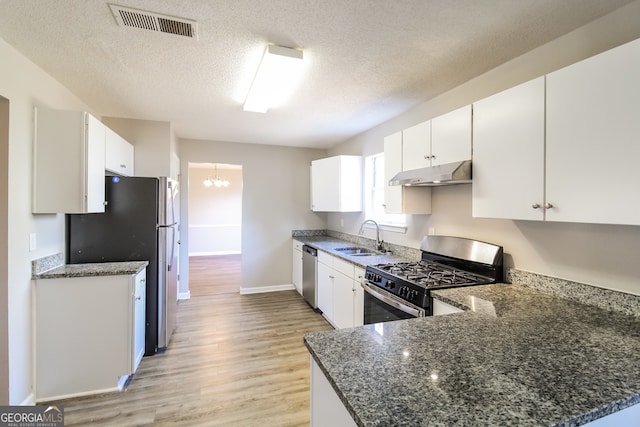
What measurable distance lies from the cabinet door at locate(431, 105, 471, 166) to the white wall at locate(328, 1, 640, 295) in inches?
15.2

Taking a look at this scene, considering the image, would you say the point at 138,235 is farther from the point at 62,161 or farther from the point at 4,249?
the point at 4,249

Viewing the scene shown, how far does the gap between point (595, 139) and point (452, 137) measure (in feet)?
3.01

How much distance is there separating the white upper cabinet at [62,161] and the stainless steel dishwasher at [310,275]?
2.61 meters

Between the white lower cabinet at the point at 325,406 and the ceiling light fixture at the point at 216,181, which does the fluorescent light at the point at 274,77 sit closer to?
the white lower cabinet at the point at 325,406

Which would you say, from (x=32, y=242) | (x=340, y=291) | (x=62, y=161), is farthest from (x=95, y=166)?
(x=340, y=291)

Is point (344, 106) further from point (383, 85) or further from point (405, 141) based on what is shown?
point (405, 141)

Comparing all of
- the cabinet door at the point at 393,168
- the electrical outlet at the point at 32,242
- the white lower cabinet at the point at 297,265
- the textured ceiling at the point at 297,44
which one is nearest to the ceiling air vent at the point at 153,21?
the textured ceiling at the point at 297,44

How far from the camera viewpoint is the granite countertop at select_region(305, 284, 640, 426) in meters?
0.80

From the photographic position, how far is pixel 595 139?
1.40 metres

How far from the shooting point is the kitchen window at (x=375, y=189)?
393 cm

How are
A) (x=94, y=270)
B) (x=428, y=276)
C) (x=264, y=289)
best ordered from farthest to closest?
(x=264, y=289)
(x=94, y=270)
(x=428, y=276)

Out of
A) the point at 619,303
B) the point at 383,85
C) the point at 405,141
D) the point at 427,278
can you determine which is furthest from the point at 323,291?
the point at 619,303

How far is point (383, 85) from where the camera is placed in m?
2.61

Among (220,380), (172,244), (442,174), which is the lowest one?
(220,380)
